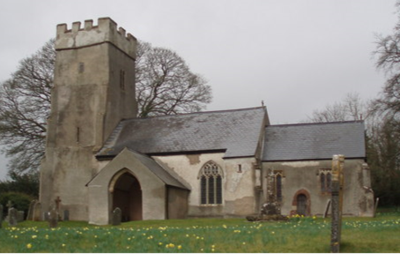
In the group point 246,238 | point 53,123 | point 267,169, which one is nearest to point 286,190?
point 267,169

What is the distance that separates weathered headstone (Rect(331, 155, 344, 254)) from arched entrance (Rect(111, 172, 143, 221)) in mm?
23959

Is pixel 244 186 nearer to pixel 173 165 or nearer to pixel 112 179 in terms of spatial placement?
pixel 173 165

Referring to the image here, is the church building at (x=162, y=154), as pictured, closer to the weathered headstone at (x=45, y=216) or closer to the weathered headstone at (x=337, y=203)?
the weathered headstone at (x=45, y=216)

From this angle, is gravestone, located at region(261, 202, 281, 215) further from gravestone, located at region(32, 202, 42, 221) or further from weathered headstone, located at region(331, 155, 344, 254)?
gravestone, located at region(32, 202, 42, 221)

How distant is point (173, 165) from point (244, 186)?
18.0ft

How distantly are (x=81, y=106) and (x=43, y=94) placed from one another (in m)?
8.29

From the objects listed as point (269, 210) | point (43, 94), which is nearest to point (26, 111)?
point (43, 94)

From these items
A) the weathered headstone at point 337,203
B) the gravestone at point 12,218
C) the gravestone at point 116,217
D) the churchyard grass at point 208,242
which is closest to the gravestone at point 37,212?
the gravestone at point 12,218

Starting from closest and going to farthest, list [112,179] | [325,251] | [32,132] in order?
[325,251] → [112,179] → [32,132]

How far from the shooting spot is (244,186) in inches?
1344

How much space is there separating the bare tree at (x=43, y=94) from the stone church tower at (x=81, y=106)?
224 inches

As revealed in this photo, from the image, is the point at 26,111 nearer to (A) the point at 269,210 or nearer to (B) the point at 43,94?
(B) the point at 43,94

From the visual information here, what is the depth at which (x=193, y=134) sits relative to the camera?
124 ft

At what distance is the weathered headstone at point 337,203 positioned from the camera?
493 inches
